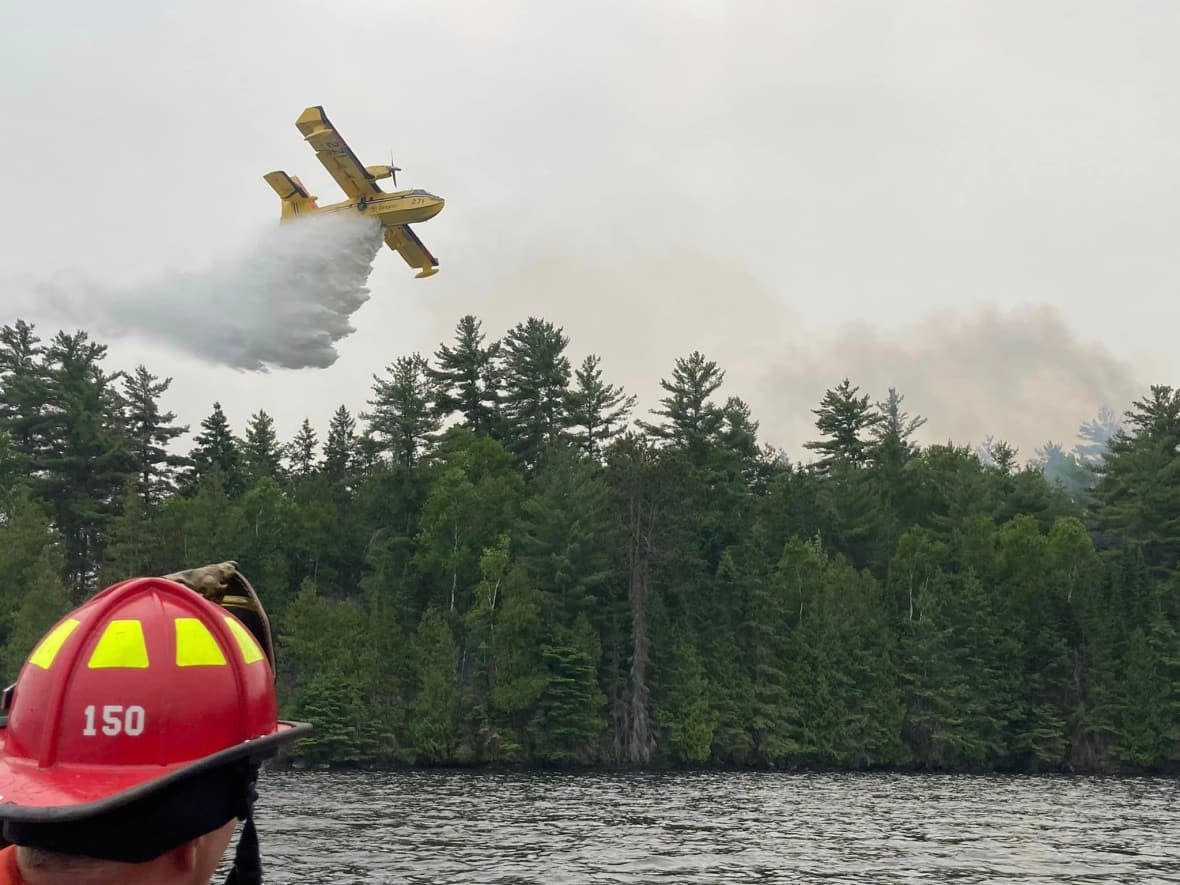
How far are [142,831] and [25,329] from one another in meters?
114

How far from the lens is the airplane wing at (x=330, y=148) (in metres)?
54.1

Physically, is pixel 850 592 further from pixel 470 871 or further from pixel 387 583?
pixel 470 871

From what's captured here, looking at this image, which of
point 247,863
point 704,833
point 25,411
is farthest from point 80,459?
point 247,863

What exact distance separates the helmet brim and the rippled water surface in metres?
23.0

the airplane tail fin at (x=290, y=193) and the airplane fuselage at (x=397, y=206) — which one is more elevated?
the airplane tail fin at (x=290, y=193)

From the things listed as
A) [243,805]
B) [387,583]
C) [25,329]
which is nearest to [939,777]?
[387,583]

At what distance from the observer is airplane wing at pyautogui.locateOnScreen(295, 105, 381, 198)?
5409 cm

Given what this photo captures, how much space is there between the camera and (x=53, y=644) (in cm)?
257

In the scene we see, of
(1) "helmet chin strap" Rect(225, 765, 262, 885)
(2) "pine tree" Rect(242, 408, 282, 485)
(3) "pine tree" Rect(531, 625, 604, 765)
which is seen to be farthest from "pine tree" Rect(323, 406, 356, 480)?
(1) "helmet chin strap" Rect(225, 765, 262, 885)

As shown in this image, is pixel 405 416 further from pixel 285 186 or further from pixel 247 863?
Answer: pixel 247 863

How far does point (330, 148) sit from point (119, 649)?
178 feet

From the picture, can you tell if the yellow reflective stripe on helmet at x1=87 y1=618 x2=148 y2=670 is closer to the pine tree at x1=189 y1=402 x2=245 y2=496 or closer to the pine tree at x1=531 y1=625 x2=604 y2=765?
the pine tree at x1=531 y1=625 x2=604 y2=765

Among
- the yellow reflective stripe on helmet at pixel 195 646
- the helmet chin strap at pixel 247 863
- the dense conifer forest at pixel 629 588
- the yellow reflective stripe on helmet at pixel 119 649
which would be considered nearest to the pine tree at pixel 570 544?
the dense conifer forest at pixel 629 588

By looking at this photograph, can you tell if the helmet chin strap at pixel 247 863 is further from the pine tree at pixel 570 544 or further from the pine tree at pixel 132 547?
the pine tree at pixel 132 547
